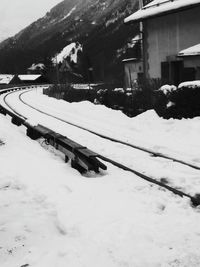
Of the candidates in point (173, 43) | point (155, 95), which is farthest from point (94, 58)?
point (155, 95)

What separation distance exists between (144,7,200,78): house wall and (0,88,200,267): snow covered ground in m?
13.6

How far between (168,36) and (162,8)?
1704 mm

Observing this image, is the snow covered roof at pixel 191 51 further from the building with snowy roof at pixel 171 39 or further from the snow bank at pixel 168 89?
the snow bank at pixel 168 89

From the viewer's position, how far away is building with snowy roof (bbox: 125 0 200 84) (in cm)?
2141

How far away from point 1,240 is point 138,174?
139 inches

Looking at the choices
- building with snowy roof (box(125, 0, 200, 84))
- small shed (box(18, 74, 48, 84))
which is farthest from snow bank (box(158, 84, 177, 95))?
small shed (box(18, 74, 48, 84))

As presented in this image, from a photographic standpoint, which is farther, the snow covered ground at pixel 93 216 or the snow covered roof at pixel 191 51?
the snow covered roof at pixel 191 51

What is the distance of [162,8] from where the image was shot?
922 inches

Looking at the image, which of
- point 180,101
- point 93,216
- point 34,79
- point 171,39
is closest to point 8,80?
point 34,79

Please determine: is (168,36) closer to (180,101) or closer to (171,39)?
(171,39)

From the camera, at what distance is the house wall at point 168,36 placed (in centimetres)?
2252

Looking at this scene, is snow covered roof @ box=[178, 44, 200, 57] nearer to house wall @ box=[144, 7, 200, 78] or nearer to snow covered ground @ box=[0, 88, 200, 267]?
house wall @ box=[144, 7, 200, 78]

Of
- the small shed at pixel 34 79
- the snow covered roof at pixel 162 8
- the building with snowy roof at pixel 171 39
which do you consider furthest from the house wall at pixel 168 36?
the small shed at pixel 34 79

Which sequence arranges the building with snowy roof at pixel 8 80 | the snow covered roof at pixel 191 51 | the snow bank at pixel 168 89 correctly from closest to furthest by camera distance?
1. the snow bank at pixel 168 89
2. the snow covered roof at pixel 191 51
3. the building with snowy roof at pixel 8 80
